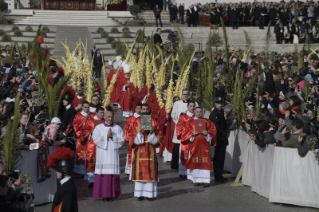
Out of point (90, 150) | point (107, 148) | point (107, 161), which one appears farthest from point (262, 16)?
point (107, 161)

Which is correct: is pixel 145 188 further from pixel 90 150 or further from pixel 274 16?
pixel 274 16

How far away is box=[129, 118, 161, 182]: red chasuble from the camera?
11.7 meters

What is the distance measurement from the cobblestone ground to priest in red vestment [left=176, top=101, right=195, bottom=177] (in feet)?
0.92

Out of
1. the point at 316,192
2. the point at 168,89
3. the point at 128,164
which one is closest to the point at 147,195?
the point at 128,164

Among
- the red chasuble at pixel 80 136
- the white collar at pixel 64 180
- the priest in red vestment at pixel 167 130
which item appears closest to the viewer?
the white collar at pixel 64 180

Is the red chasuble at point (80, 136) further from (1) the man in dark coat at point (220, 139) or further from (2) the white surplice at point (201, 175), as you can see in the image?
(1) the man in dark coat at point (220, 139)

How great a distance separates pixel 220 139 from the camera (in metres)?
13.4

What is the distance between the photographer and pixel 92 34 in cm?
4062

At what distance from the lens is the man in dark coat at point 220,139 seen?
13.4 metres

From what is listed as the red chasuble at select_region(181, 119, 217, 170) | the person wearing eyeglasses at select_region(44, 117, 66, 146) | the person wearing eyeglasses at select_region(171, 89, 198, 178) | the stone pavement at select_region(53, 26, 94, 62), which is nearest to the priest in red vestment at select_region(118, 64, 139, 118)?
the person wearing eyeglasses at select_region(171, 89, 198, 178)

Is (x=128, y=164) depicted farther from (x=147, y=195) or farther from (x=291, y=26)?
(x=291, y=26)

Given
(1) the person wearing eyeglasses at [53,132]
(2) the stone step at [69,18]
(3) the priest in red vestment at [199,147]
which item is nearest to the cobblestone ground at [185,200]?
(3) the priest in red vestment at [199,147]

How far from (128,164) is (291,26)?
82.5ft

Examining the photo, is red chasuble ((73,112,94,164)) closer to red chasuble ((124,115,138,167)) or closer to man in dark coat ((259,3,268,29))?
red chasuble ((124,115,138,167))
